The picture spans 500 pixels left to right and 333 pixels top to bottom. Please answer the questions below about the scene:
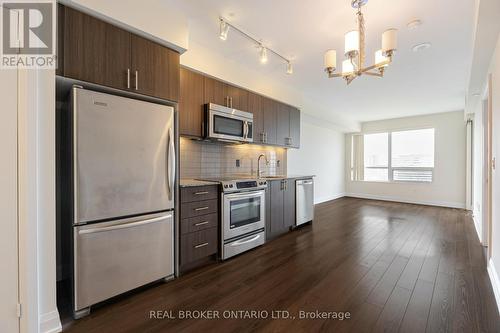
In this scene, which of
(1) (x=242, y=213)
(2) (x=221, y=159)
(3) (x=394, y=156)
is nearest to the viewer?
(1) (x=242, y=213)

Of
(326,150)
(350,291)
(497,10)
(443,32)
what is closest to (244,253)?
(350,291)

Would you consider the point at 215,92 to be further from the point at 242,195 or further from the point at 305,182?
the point at 305,182

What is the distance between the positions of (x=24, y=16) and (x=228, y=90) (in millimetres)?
2122

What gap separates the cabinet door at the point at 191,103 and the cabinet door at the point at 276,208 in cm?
146

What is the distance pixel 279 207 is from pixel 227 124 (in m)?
1.58

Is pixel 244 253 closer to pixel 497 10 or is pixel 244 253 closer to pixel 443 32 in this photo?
pixel 497 10

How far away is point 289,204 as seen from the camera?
3.90 metres

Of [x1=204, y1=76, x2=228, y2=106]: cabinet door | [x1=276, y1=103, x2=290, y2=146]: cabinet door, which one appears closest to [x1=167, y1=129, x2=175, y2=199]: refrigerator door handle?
[x1=204, y1=76, x2=228, y2=106]: cabinet door

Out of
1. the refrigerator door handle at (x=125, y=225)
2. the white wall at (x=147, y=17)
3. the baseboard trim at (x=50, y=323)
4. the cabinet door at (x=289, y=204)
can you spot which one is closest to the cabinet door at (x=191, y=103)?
the white wall at (x=147, y=17)

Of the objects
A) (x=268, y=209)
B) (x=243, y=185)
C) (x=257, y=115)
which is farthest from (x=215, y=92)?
(x=268, y=209)

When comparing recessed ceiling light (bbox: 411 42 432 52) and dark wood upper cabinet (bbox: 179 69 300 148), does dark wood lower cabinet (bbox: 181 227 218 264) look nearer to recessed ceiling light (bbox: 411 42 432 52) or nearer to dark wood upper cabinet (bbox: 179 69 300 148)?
dark wood upper cabinet (bbox: 179 69 300 148)

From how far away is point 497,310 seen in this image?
1.83 m

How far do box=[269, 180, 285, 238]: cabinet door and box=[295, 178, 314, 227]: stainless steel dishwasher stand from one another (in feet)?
1.49

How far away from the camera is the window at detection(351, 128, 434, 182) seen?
658cm
